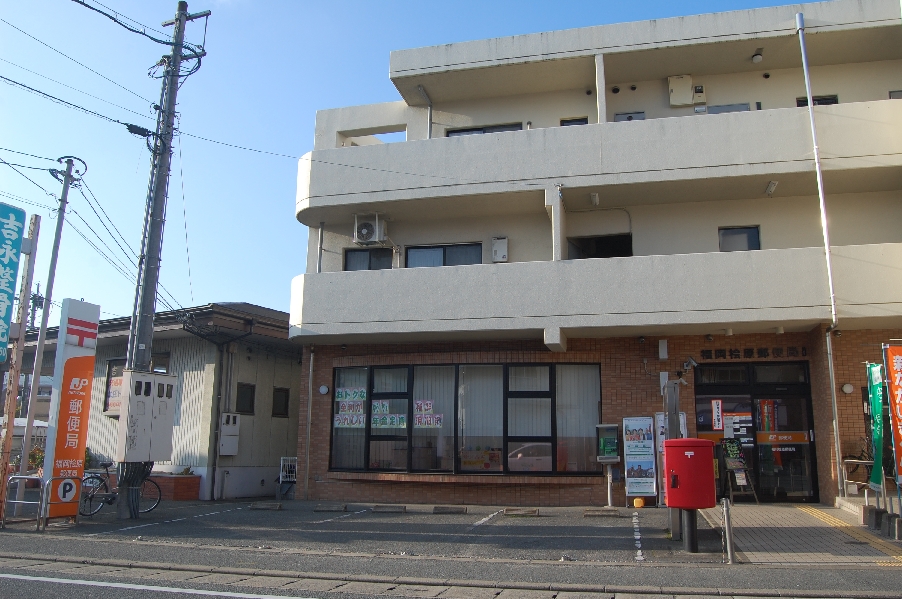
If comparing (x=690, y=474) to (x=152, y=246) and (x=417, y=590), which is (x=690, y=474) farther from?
(x=152, y=246)

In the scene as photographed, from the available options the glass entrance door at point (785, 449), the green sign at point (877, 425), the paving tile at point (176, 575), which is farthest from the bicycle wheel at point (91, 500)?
the green sign at point (877, 425)

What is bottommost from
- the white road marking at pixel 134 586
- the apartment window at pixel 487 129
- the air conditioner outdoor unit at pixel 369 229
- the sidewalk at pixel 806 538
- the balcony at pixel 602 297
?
the white road marking at pixel 134 586

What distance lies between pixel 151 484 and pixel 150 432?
287 centimetres

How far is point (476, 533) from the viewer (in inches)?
466

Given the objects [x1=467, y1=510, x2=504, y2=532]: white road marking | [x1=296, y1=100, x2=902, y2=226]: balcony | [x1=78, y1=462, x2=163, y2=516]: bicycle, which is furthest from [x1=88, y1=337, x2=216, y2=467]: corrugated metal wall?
[x1=467, y1=510, x2=504, y2=532]: white road marking

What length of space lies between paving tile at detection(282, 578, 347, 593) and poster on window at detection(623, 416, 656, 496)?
27.0 ft

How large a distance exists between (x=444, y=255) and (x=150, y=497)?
334 inches

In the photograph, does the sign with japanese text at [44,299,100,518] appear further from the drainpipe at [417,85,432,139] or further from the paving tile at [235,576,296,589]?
the drainpipe at [417,85,432,139]

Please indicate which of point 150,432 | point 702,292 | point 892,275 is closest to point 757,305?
point 702,292

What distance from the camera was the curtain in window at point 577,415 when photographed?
16.0 m

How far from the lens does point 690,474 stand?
30.6 ft

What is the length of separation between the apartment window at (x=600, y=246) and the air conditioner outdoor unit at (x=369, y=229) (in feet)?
14.5

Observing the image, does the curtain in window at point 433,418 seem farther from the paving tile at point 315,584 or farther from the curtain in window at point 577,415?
the paving tile at point 315,584

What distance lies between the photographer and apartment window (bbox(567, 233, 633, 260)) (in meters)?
17.1
